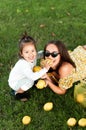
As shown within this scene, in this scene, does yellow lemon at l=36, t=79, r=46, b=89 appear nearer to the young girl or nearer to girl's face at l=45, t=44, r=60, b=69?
the young girl

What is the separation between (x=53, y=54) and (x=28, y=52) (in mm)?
328

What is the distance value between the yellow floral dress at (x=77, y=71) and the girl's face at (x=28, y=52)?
0.50 meters

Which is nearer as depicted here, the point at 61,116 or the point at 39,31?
the point at 61,116

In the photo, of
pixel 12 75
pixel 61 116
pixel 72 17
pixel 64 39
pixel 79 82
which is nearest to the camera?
pixel 61 116

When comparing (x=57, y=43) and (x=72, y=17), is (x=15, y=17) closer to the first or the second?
(x=72, y=17)


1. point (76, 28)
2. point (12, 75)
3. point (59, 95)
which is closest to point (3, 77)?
point (12, 75)

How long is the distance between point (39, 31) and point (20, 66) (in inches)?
84.5

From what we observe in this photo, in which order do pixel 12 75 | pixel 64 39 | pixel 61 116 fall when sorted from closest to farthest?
pixel 61 116
pixel 12 75
pixel 64 39

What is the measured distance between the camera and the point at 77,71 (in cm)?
485

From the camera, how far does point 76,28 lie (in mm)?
6629

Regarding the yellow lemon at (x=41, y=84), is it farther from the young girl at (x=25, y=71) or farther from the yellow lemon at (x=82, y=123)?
the yellow lemon at (x=82, y=123)

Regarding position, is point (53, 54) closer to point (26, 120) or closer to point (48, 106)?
point (48, 106)

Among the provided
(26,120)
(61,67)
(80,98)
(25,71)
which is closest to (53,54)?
(61,67)

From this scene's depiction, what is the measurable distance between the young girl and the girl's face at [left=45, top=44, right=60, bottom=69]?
0.15 m
